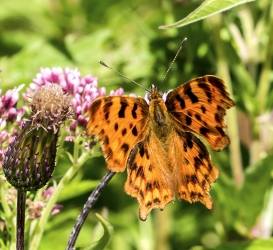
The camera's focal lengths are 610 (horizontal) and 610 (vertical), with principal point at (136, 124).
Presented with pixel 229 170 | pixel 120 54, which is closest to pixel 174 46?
pixel 120 54

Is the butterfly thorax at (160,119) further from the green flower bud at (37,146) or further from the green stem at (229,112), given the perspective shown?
the green stem at (229,112)

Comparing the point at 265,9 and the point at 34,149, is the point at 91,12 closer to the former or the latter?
the point at 265,9

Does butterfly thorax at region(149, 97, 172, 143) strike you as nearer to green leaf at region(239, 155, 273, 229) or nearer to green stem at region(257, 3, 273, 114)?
green leaf at region(239, 155, 273, 229)

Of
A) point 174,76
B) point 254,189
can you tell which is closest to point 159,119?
point 254,189

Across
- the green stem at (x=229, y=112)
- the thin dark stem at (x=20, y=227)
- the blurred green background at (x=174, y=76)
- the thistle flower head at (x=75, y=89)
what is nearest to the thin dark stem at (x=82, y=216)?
the thin dark stem at (x=20, y=227)

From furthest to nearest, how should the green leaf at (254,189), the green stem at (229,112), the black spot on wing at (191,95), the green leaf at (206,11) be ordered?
the green stem at (229,112) < the green leaf at (254,189) < the black spot on wing at (191,95) < the green leaf at (206,11)

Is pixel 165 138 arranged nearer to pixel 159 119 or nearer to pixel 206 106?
pixel 159 119

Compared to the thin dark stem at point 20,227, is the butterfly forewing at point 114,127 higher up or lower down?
higher up
